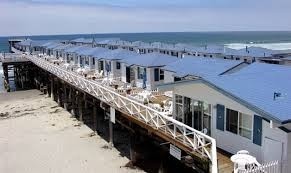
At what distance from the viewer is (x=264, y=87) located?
1258cm

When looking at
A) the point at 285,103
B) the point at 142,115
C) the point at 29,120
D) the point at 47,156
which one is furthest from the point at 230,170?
the point at 29,120

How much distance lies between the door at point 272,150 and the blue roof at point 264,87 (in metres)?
1.13

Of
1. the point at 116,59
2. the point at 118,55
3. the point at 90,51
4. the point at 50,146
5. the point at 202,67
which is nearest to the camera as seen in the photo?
the point at 202,67

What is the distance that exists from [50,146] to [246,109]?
49.5 feet

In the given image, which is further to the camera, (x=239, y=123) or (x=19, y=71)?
(x=19, y=71)

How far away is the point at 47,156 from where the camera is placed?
21.5 metres

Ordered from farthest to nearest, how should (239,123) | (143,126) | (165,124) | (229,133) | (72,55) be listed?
(72,55), (143,126), (165,124), (229,133), (239,123)

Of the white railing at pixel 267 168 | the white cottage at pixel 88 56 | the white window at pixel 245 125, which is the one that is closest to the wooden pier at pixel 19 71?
the white cottage at pixel 88 56

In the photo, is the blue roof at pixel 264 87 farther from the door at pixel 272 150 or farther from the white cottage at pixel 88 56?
the white cottage at pixel 88 56

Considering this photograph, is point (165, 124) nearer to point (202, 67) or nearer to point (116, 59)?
point (202, 67)

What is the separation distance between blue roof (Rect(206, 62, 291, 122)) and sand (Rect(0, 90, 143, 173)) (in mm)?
7876

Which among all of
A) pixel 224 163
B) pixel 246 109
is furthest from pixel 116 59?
pixel 224 163

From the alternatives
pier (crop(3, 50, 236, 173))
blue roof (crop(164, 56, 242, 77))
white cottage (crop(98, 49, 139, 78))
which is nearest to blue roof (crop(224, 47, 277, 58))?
white cottage (crop(98, 49, 139, 78))

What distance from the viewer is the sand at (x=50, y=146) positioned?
1970 centimetres
